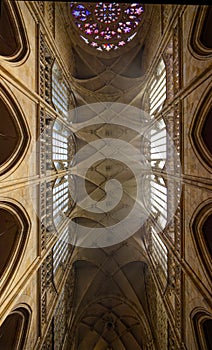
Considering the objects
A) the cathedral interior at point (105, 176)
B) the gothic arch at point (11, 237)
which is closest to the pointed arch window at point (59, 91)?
the cathedral interior at point (105, 176)

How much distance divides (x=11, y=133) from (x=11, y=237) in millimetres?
2552

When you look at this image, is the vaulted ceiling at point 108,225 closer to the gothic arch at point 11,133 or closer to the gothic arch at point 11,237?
the gothic arch at point 11,237

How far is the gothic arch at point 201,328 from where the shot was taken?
6203 millimetres

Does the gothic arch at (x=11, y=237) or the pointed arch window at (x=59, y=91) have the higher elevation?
the pointed arch window at (x=59, y=91)

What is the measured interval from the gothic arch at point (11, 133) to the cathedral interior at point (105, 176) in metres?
0.03

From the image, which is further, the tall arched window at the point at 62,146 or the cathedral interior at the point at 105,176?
the tall arched window at the point at 62,146

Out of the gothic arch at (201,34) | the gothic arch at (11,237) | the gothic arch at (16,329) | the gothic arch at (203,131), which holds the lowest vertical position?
the gothic arch at (16,329)

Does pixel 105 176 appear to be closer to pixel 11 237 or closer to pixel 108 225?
pixel 108 225

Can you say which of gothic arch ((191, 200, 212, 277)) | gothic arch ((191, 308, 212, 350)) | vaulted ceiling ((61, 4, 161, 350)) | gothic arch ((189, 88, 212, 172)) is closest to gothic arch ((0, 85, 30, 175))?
gothic arch ((189, 88, 212, 172))

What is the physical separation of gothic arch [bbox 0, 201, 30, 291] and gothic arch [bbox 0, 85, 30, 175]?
102cm

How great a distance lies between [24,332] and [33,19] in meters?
7.84

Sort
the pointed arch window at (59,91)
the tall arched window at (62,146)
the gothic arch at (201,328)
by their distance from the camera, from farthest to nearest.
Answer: the tall arched window at (62,146)
the pointed arch window at (59,91)
the gothic arch at (201,328)

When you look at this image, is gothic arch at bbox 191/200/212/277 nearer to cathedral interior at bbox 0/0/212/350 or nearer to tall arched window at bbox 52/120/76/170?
cathedral interior at bbox 0/0/212/350

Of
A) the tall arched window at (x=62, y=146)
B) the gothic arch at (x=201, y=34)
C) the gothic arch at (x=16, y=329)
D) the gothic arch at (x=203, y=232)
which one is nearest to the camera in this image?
the gothic arch at (x=201, y=34)
